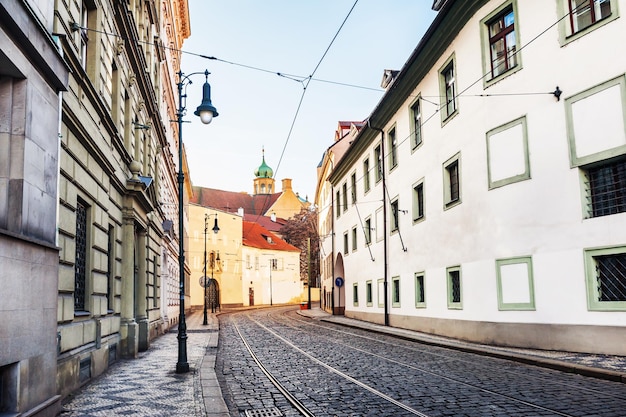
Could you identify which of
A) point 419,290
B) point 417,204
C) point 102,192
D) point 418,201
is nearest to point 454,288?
point 419,290

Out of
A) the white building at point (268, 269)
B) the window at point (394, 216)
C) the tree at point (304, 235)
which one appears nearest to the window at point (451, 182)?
the window at point (394, 216)

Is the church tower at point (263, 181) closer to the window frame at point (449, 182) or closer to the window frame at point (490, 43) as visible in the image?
the window frame at point (449, 182)

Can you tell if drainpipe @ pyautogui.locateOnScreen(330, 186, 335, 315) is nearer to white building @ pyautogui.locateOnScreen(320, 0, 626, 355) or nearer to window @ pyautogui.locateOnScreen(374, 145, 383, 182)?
window @ pyautogui.locateOnScreen(374, 145, 383, 182)

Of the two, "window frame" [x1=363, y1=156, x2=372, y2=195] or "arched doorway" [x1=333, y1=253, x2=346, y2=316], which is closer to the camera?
"window frame" [x1=363, y1=156, x2=372, y2=195]

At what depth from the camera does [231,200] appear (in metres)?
117

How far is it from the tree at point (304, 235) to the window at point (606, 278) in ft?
179

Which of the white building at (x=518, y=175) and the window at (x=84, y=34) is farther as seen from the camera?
the white building at (x=518, y=175)

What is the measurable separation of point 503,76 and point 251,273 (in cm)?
5777

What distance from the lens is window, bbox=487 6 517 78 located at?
53.0 ft

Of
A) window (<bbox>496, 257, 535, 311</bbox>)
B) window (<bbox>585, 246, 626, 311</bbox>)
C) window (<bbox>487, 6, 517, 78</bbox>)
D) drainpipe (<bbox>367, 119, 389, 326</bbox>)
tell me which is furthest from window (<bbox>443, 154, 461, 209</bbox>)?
drainpipe (<bbox>367, 119, 389, 326</bbox>)

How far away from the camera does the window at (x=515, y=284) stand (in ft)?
49.4

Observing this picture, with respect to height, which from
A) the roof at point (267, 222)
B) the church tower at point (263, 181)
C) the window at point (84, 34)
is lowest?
the window at point (84, 34)

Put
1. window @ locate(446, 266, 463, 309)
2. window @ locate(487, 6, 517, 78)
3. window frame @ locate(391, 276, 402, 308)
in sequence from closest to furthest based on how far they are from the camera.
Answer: window @ locate(487, 6, 517, 78) < window @ locate(446, 266, 463, 309) < window frame @ locate(391, 276, 402, 308)

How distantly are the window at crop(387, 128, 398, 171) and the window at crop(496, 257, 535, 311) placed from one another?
1066 cm
